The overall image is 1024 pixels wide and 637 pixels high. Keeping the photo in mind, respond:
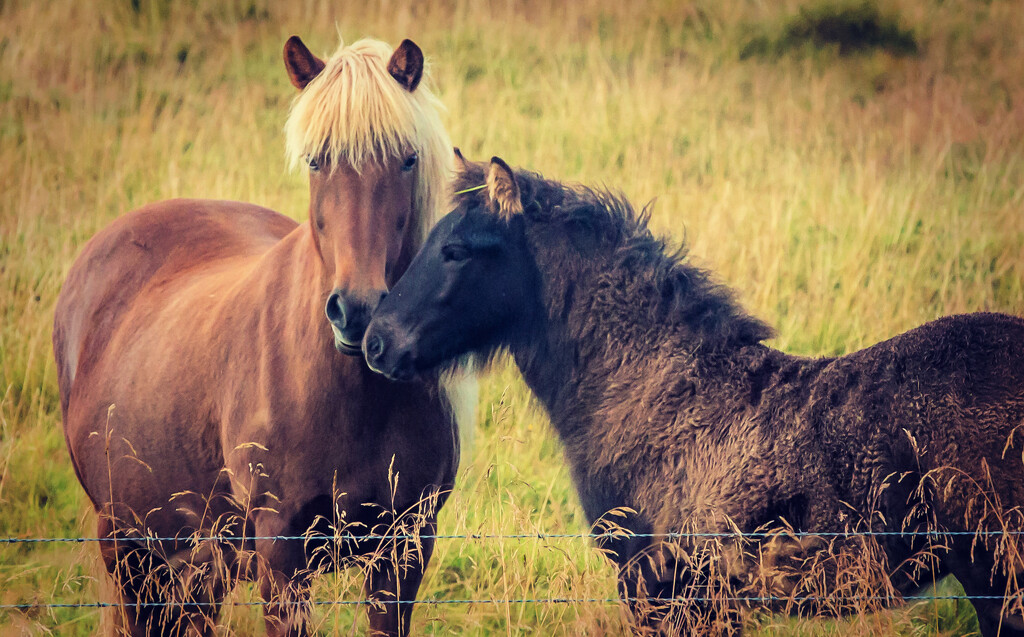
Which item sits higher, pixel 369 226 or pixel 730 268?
pixel 369 226

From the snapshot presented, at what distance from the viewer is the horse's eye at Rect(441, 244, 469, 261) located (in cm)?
326

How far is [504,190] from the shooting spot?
10.6ft

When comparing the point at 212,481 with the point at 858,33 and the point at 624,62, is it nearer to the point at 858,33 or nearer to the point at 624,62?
the point at 624,62

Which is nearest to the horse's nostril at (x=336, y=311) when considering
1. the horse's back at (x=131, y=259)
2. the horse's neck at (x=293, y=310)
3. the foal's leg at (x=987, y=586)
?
the horse's neck at (x=293, y=310)

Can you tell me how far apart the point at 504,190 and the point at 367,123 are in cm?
52

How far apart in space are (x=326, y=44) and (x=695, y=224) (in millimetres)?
4992

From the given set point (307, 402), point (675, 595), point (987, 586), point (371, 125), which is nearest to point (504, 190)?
point (371, 125)

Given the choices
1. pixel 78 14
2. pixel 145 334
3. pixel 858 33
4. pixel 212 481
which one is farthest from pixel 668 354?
pixel 78 14

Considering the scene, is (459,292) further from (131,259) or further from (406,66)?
(131,259)

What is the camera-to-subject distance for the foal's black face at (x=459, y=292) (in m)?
3.19

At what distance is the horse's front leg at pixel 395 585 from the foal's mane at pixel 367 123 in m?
1.15

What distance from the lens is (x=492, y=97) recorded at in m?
9.83

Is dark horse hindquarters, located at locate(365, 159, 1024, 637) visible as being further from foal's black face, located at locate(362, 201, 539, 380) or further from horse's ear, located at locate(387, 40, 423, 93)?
horse's ear, located at locate(387, 40, 423, 93)

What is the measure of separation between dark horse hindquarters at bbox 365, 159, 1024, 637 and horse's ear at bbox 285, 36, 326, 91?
68 cm
